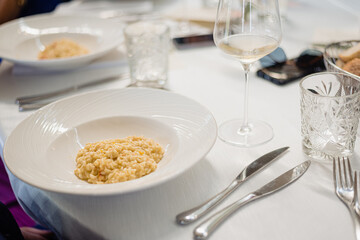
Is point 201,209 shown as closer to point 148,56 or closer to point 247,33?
point 247,33

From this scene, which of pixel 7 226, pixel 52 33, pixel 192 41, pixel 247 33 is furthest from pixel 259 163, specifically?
pixel 52 33

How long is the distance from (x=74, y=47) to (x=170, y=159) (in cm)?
78

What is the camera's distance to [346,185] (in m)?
0.70

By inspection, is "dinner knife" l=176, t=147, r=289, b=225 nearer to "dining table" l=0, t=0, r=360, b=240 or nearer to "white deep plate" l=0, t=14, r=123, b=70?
"dining table" l=0, t=0, r=360, b=240

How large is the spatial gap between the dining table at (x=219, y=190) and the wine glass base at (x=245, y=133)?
18mm

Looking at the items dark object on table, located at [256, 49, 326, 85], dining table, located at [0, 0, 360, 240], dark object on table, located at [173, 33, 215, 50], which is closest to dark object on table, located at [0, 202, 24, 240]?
dining table, located at [0, 0, 360, 240]

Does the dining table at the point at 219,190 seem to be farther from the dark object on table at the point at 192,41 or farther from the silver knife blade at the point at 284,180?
the dark object on table at the point at 192,41

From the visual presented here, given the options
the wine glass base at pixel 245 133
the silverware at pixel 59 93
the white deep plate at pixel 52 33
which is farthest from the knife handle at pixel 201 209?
the white deep plate at pixel 52 33

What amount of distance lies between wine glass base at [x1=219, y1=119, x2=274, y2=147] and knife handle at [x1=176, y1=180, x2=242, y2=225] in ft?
0.64

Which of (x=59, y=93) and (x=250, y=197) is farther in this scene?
(x=59, y=93)

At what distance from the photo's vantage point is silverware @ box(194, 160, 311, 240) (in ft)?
2.00

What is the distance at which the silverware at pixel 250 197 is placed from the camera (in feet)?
2.00

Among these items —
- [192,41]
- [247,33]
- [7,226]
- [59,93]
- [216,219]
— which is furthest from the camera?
[192,41]

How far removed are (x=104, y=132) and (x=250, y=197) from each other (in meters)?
0.41
